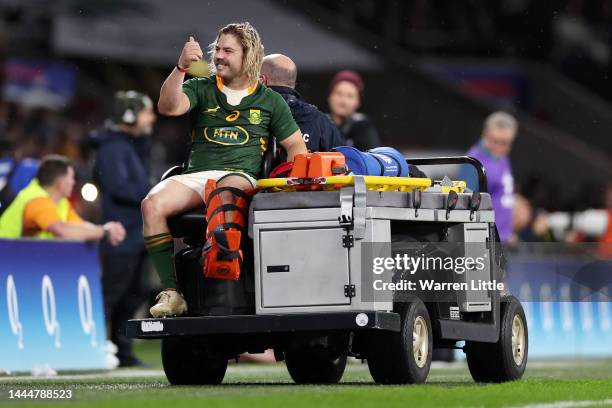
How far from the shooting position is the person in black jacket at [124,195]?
1552 centimetres

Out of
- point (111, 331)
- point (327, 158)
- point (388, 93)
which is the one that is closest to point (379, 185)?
point (327, 158)

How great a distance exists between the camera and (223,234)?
998cm

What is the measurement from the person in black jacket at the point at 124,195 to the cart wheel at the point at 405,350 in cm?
534

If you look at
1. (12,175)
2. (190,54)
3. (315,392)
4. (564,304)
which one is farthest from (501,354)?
(564,304)

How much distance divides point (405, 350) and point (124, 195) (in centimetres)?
603

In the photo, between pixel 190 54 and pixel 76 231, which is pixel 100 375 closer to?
pixel 76 231

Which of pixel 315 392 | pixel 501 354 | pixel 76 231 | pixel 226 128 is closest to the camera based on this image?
pixel 315 392

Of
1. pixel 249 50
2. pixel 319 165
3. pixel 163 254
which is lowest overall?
pixel 163 254

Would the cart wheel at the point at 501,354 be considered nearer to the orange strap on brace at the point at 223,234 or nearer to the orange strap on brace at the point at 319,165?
the orange strap on brace at the point at 319,165

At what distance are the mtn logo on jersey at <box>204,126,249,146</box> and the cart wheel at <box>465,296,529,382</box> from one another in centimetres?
217

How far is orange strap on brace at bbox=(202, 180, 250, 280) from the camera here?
1000cm

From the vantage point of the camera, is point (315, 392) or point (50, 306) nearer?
point (315, 392)
